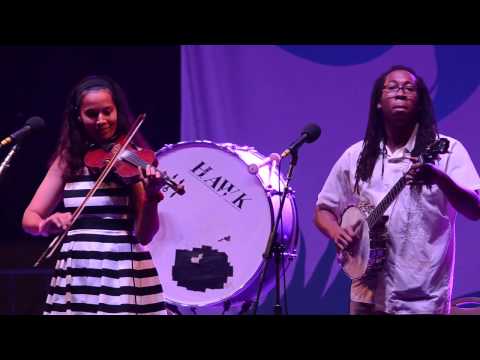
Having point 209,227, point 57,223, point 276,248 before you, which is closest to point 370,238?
point 276,248

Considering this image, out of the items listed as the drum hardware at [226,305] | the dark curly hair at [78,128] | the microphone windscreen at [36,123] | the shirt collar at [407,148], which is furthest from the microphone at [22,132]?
the shirt collar at [407,148]

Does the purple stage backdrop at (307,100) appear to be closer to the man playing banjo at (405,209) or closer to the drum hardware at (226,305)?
the drum hardware at (226,305)

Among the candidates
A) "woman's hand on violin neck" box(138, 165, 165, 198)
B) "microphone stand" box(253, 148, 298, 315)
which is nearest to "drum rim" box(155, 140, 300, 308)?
"microphone stand" box(253, 148, 298, 315)

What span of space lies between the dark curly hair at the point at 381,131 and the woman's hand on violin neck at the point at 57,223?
4.93 feet

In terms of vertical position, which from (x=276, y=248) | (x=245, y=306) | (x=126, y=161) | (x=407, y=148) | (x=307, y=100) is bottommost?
(x=245, y=306)

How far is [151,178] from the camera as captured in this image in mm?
3568

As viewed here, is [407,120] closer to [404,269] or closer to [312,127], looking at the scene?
[312,127]

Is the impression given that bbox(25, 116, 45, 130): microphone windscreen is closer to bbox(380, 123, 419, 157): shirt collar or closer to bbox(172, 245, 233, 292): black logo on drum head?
bbox(172, 245, 233, 292): black logo on drum head

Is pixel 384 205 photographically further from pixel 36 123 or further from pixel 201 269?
pixel 36 123

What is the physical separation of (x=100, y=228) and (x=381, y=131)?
1558 mm

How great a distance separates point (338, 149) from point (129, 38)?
5.19ft

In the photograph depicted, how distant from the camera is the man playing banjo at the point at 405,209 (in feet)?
12.9

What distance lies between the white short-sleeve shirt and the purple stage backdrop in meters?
1.38
